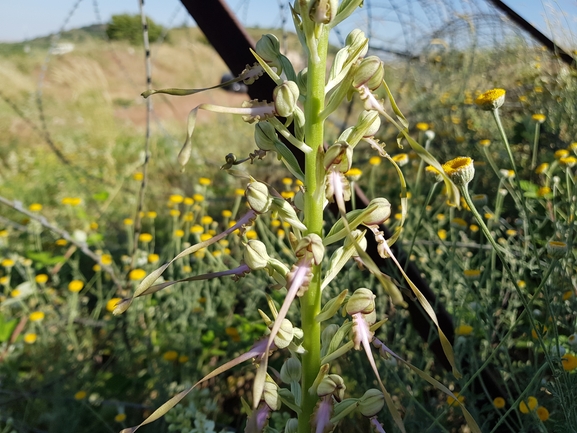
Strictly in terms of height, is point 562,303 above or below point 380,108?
below

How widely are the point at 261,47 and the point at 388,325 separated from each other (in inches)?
50.8

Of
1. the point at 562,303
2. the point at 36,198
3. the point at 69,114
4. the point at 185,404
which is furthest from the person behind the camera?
the point at 69,114

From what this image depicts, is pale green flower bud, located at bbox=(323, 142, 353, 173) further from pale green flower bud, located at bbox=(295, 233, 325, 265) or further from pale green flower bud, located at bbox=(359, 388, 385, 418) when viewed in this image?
pale green flower bud, located at bbox=(359, 388, 385, 418)

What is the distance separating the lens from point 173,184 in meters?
4.44

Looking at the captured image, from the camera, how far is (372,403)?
70cm

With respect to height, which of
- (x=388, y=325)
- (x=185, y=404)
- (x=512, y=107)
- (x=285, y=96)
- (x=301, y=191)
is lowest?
(x=512, y=107)

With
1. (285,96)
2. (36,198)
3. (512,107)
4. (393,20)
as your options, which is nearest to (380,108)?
(285,96)

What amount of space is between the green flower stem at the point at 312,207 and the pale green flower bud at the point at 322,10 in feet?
0.20

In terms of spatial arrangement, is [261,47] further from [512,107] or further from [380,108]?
[512,107]

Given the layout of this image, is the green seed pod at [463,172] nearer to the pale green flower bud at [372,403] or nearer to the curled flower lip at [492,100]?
the curled flower lip at [492,100]

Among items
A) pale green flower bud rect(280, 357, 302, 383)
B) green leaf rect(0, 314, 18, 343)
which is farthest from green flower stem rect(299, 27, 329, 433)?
green leaf rect(0, 314, 18, 343)

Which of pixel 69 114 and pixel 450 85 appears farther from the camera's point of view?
pixel 69 114

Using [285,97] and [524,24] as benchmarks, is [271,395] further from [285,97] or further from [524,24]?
[524,24]

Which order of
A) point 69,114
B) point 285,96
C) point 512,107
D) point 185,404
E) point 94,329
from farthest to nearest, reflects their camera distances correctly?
1. point 69,114
2. point 512,107
3. point 94,329
4. point 185,404
5. point 285,96
